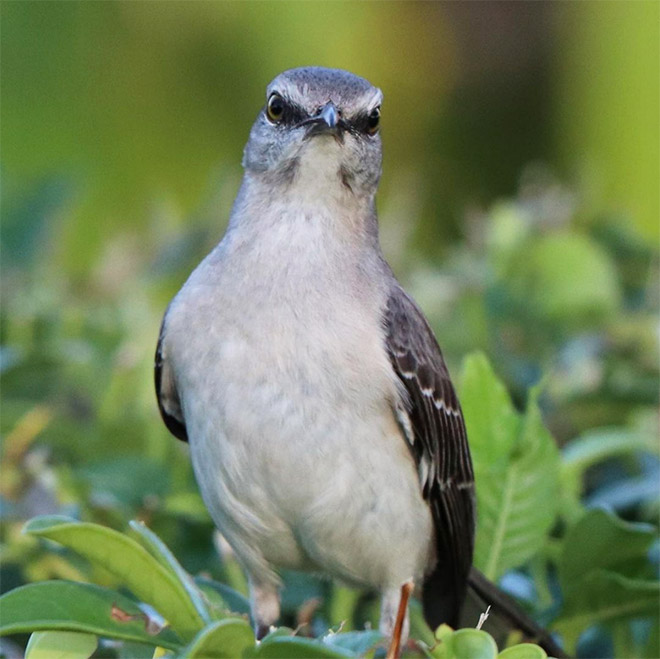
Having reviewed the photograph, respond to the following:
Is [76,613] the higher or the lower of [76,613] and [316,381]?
the lower

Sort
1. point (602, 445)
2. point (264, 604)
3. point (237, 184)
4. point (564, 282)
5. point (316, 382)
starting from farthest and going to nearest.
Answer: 1. point (237, 184)
2. point (564, 282)
3. point (602, 445)
4. point (264, 604)
5. point (316, 382)

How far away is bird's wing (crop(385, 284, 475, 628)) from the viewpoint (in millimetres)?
3389

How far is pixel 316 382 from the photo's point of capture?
317 cm

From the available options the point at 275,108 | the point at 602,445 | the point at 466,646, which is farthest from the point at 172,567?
the point at 602,445

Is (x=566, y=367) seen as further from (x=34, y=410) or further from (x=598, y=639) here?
(x=34, y=410)

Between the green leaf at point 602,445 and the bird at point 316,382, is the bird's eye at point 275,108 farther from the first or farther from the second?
the green leaf at point 602,445

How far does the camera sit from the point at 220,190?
5.61 metres

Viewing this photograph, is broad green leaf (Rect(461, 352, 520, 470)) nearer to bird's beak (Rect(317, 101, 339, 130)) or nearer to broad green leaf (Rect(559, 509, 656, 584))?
broad green leaf (Rect(559, 509, 656, 584))

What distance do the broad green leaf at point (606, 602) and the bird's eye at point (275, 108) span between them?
1.53 m

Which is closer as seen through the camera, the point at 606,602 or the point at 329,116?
the point at 606,602

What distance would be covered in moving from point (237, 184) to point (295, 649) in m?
4.38

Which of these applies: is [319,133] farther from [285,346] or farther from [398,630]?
[398,630]

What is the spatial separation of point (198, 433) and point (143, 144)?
4.97 m

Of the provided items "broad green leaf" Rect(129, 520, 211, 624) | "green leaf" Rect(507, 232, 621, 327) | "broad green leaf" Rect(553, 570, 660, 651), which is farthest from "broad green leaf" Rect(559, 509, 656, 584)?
"green leaf" Rect(507, 232, 621, 327)
